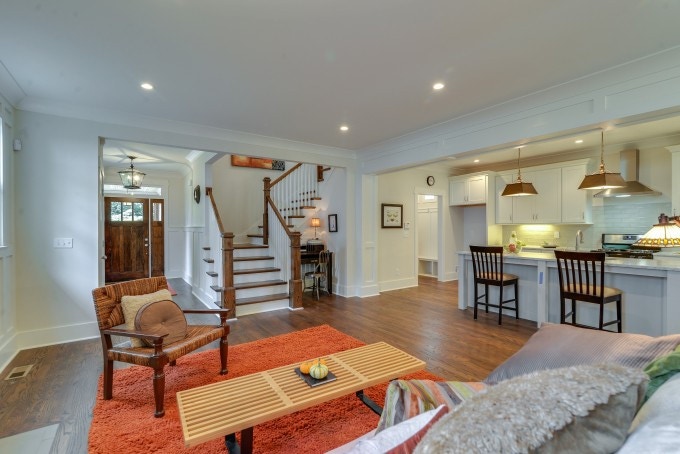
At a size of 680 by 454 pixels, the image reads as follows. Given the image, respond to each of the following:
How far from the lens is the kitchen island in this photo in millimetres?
2906

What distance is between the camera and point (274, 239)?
5.63 m

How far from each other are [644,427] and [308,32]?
2.52 metres

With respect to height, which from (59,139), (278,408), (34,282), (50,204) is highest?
(59,139)

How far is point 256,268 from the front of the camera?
539 cm

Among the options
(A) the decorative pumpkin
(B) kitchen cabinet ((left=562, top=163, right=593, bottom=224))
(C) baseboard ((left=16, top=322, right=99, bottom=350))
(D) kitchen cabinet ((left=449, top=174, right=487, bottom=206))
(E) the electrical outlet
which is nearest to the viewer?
(A) the decorative pumpkin

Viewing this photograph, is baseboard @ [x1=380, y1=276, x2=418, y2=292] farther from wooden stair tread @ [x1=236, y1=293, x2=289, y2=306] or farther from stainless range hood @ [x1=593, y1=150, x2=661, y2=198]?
stainless range hood @ [x1=593, y1=150, x2=661, y2=198]

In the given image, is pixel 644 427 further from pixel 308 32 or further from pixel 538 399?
pixel 308 32

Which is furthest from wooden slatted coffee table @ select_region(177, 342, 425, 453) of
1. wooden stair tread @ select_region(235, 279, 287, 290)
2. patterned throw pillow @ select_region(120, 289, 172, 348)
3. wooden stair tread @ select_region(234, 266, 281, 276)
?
wooden stair tread @ select_region(234, 266, 281, 276)

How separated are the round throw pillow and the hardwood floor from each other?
622 mm

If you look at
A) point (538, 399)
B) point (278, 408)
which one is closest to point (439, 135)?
point (278, 408)

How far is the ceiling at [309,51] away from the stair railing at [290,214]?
85.6 inches

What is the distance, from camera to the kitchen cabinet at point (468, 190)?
6.59 metres

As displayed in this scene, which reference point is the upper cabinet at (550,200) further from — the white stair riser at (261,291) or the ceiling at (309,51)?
the white stair riser at (261,291)

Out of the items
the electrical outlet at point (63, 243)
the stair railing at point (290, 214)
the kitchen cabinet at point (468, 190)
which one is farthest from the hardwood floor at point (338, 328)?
the kitchen cabinet at point (468, 190)
